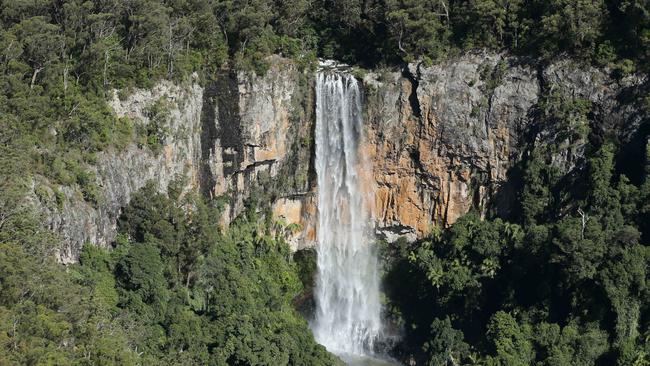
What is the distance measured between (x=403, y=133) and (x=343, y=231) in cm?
545

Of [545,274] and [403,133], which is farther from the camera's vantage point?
[403,133]

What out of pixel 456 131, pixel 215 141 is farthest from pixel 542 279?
pixel 215 141

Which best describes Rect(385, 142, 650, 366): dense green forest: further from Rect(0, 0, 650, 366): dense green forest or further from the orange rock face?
the orange rock face

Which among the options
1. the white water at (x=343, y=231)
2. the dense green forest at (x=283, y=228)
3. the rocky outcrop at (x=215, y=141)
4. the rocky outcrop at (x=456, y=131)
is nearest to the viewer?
the dense green forest at (x=283, y=228)

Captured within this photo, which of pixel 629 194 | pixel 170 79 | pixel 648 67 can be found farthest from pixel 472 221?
pixel 170 79

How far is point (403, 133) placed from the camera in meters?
44.3

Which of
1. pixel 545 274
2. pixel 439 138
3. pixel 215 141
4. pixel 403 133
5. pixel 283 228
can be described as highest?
pixel 403 133

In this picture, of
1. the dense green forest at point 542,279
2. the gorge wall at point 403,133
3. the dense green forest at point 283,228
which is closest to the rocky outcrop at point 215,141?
the gorge wall at point 403,133

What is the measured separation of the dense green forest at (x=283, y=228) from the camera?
3547 centimetres

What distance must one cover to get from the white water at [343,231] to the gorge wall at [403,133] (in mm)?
559

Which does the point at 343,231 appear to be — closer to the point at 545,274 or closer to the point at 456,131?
the point at 456,131

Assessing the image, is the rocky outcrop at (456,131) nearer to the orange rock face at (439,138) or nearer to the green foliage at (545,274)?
the orange rock face at (439,138)

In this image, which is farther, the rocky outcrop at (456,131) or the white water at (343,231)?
the white water at (343,231)

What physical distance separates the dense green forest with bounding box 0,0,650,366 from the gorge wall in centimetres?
69
